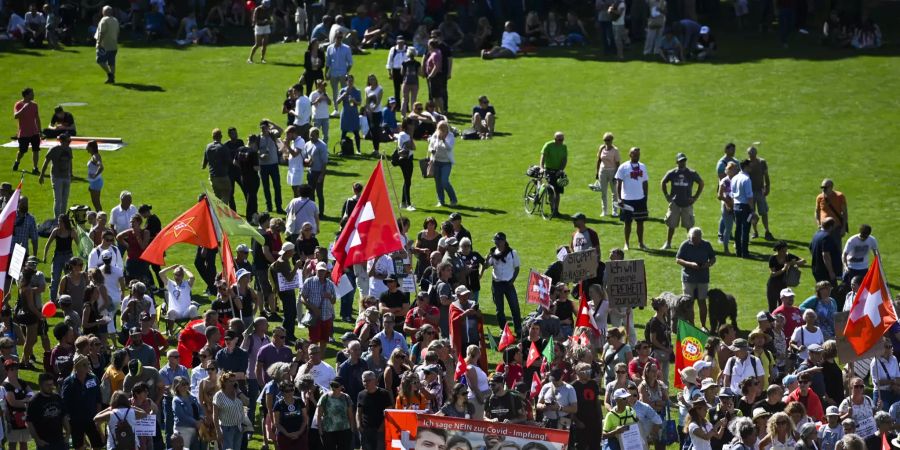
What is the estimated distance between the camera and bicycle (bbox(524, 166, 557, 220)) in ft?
101

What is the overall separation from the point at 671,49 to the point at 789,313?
2100 centimetres

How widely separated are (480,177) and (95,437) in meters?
15.9

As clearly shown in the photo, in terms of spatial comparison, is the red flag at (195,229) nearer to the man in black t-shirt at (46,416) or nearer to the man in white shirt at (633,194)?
the man in black t-shirt at (46,416)

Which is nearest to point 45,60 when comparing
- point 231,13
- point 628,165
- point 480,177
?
point 231,13

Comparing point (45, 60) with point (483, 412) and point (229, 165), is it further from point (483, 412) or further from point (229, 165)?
point (483, 412)

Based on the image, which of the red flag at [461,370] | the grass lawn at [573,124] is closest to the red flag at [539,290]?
the grass lawn at [573,124]

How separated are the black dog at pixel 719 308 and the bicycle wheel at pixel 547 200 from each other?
6770 millimetres

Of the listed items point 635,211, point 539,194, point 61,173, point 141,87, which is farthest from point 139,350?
point 141,87

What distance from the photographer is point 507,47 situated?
43.9 m

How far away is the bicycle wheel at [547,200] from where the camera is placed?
30.7 meters

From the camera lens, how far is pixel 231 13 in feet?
160

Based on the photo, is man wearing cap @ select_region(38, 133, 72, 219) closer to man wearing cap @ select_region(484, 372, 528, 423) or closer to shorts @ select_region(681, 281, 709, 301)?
shorts @ select_region(681, 281, 709, 301)

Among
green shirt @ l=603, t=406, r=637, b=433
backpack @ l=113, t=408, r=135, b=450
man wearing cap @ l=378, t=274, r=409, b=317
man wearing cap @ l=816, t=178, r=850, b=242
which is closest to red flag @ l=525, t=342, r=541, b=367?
green shirt @ l=603, t=406, r=637, b=433

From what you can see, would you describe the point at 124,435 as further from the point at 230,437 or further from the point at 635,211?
the point at 635,211
